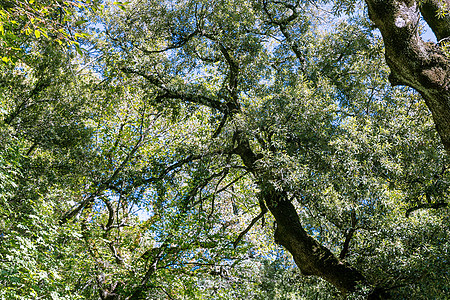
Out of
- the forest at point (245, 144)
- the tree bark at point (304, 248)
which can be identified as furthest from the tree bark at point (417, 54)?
the tree bark at point (304, 248)

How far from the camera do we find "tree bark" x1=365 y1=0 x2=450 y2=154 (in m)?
3.19

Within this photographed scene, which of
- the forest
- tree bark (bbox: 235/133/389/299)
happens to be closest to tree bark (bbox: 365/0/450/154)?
the forest

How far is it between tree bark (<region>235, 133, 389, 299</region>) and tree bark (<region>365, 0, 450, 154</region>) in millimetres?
2611

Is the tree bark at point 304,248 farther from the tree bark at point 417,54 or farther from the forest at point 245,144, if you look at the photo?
the tree bark at point 417,54

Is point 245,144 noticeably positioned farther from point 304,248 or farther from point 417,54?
point 417,54

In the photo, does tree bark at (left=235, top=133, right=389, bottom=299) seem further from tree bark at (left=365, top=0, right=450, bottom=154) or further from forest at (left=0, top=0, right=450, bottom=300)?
tree bark at (left=365, top=0, right=450, bottom=154)

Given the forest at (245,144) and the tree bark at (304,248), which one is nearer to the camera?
the forest at (245,144)

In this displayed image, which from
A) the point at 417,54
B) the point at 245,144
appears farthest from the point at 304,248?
the point at 417,54

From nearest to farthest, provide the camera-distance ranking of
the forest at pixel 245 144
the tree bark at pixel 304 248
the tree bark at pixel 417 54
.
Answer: the tree bark at pixel 417 54
the forest at pixel 245 144
the tree bark at pixel 304 248

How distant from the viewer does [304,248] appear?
6.03 m

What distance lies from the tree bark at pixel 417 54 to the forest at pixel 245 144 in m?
0.01

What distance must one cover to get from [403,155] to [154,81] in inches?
195

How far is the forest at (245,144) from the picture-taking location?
16.4 feet

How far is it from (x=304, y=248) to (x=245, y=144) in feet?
7.17
